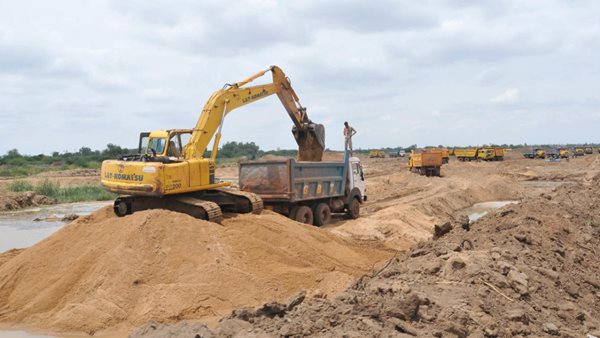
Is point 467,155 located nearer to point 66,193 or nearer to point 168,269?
point 66,193

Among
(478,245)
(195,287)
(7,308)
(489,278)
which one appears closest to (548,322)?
(489,278)

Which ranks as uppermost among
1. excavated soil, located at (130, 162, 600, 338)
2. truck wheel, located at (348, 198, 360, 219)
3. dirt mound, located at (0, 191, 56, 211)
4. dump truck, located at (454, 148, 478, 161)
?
dump truck, located at (454, 148, 478, 161)

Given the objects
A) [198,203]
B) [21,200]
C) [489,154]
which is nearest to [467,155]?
A: [489,154]

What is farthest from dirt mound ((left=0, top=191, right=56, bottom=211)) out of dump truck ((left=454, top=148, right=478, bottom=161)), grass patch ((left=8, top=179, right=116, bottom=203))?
dump truck ((left=454, top=148, right=478, bottom=161))

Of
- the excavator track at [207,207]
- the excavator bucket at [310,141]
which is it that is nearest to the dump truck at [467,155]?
the excavator bucket at [310,141]

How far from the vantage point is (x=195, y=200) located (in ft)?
41.3

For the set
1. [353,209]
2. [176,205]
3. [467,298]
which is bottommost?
[353,209]

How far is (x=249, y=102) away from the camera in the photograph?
15.5 m

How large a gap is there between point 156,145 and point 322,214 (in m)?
5.94

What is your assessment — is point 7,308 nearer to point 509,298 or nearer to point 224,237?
point 224,237

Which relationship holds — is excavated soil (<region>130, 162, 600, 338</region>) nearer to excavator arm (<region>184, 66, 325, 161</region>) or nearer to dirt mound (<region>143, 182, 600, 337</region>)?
dirt mound (<region>143, 182, 600, 337</region>)

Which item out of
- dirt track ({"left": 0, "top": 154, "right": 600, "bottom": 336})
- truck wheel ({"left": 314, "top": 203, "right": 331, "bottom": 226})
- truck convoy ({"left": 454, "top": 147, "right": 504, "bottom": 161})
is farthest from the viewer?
truck convoy ({"left": 454, "top": 147, "right": 504, "bottom": 161})

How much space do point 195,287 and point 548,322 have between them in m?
5.15

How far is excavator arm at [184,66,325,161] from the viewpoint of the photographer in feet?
44.8
